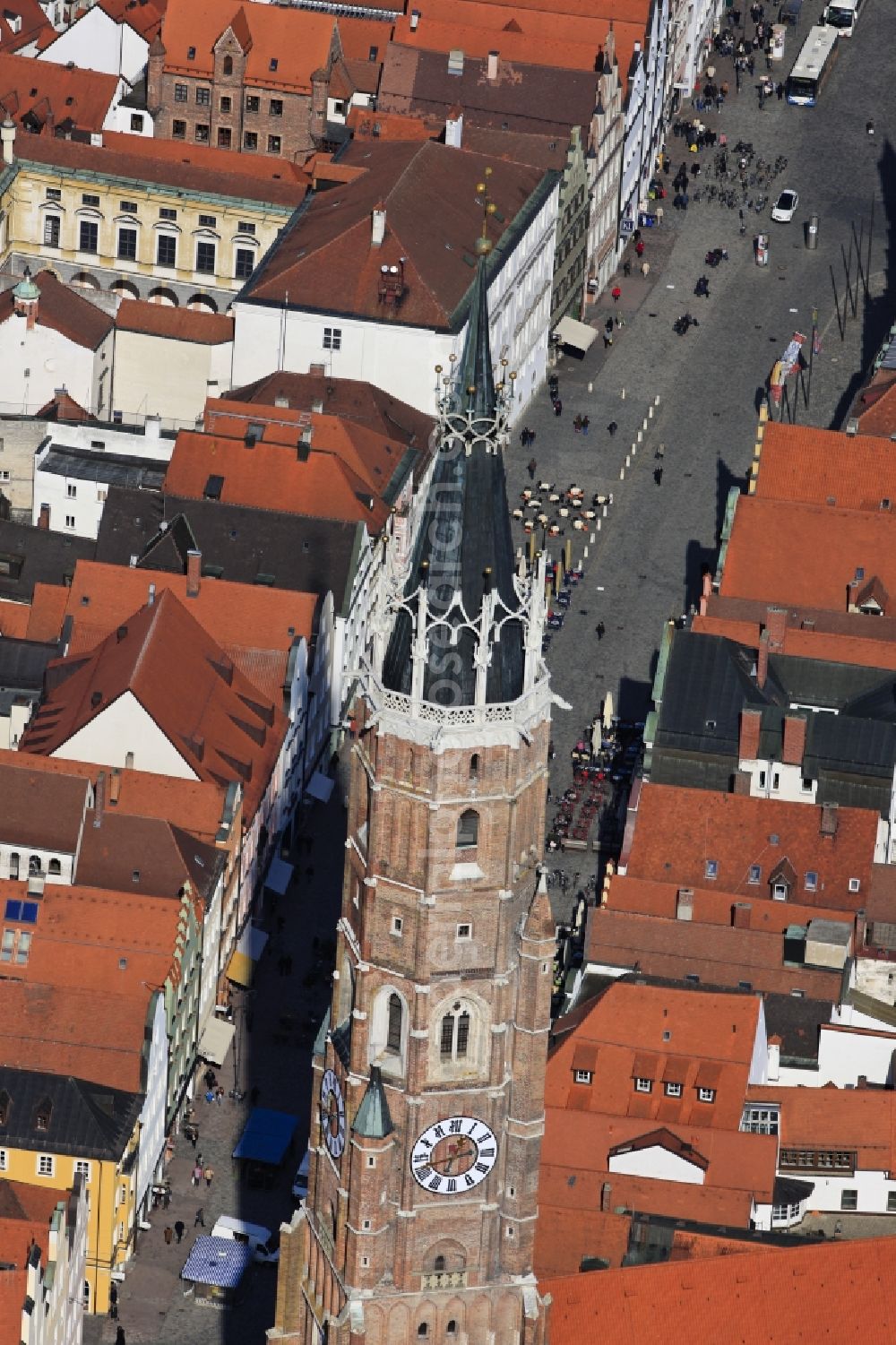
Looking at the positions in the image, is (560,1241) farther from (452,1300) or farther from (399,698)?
(399,698)

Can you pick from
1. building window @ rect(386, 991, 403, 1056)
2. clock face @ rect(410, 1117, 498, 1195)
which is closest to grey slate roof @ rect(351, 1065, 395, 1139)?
building window @ rect(386, 991, 403, 1056)

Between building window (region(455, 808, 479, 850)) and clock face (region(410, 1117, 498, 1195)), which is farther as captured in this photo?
clock face (region(410, 1117, 498, 1195))

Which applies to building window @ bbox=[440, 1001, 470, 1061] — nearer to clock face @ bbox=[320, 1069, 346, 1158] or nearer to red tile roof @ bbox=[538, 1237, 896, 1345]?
clock face @ bbox=[320, 1069, 346, 1158]

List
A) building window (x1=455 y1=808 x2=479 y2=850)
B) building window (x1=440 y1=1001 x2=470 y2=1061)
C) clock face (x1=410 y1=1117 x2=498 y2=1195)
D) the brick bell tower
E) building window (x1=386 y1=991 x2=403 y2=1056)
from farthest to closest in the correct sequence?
1. clock face (x1=410 y1=1117 x2=498 y2=1195)
2. building window (x1=440 y1=1001 x2=470 y2=1061)
3. building window (x1=386 y1=991 x2=403 y2=1056)
4. building window (x1=455 y1=808 x2=479 y2=850)
5. the brick bell tower

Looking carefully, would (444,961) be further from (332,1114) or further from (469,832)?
(332,1114)

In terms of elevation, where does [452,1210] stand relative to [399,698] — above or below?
below

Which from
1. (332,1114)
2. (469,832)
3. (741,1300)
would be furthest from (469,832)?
(741,1300)

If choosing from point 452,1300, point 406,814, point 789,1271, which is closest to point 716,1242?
point 789,1271
